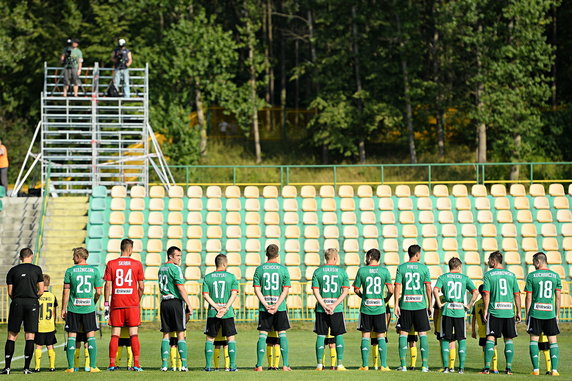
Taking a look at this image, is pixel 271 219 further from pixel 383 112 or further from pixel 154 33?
pixel 154 33

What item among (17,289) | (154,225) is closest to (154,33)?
(154,225)

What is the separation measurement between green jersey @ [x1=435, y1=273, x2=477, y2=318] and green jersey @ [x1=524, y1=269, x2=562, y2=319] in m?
0.95

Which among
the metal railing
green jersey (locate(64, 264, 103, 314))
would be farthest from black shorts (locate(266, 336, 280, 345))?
the metal railing

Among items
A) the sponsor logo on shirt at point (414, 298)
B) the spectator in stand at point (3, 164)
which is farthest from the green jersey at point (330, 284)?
the spectator in stand at point (3, 164)

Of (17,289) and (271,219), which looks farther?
(271,219)

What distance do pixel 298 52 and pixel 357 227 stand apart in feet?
95.9

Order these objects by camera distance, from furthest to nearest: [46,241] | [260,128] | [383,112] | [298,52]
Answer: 1. [298,52]
2. [260,128]
3. [383,112]
4. [46,241]

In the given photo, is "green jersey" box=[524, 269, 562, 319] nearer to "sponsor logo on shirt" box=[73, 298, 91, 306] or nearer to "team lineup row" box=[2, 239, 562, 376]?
"team lineup row" box=[2, 239, 562, 376]

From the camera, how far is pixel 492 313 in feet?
48.4

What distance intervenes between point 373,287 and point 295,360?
126 inches

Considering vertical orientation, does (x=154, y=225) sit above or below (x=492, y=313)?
above

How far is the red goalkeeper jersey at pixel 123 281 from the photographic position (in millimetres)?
14438

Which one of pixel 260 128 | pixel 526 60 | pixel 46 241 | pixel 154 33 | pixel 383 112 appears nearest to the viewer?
pixel 46 241

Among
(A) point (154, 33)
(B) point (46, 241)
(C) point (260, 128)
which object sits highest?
(A) point (154, 33)
